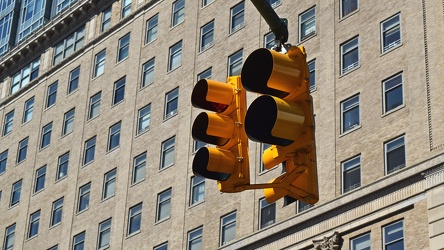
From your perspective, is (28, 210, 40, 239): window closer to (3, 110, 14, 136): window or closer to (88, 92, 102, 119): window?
(88, 92, 102, 119): window

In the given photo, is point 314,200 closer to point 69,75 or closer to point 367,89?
point 367,89

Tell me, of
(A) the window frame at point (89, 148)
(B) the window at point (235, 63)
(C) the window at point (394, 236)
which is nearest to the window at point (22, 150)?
(A) the window frame at point (89, 148)

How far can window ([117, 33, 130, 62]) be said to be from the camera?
57812 mm

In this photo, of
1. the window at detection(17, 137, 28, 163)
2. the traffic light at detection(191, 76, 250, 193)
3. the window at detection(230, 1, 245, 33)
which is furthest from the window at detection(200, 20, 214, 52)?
the traffic light at detection(191, 76, 250, 193)

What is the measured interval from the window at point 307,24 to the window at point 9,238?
78.8 ft

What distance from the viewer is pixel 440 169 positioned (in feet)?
118

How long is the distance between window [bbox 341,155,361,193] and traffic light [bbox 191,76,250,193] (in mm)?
30842

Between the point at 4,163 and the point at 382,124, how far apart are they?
32.6 m

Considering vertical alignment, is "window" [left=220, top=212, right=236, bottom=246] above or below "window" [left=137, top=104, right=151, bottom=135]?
below

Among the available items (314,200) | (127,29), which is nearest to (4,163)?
(127,29)

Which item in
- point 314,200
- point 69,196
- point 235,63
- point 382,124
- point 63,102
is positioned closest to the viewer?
point 314,200

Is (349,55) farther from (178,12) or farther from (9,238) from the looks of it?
(9,238)

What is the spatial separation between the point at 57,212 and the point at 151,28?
37.3ft

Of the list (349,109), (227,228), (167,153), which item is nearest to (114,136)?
(167,153)
